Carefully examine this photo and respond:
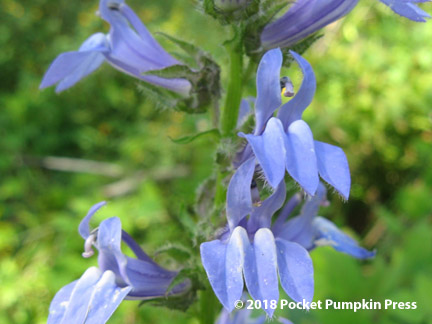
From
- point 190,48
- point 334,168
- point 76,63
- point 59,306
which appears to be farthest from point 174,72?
point 59,306

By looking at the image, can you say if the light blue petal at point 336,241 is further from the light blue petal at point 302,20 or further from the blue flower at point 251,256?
the light blue petal at point 302,20

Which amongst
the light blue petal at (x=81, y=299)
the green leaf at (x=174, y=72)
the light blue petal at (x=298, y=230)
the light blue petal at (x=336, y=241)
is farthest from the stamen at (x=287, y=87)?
the light blue petal at (x=81, y=299)

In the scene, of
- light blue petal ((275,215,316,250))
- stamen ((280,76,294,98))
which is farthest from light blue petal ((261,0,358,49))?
light blue petal ((275,215,316,250))

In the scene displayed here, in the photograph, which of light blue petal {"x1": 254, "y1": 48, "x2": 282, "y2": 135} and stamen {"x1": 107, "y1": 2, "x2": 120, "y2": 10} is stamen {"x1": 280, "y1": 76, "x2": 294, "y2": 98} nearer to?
light blue petal {"x1": 254, "y1": 48, "x2": 282, "y2": 135}

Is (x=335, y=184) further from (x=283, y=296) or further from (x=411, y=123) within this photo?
(x=411, y=123)

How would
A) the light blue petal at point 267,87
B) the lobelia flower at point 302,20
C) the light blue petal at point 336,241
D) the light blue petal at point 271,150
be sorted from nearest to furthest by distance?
the light blue petal at point 271,150 → the light blue petal at point 267,87 → the lobelia flower at point 302,20 → the light blue petal at point 336,241

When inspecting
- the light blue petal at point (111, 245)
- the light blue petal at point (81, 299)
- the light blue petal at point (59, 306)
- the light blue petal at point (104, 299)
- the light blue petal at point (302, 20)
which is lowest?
the light blue petal at point (59, 306)
